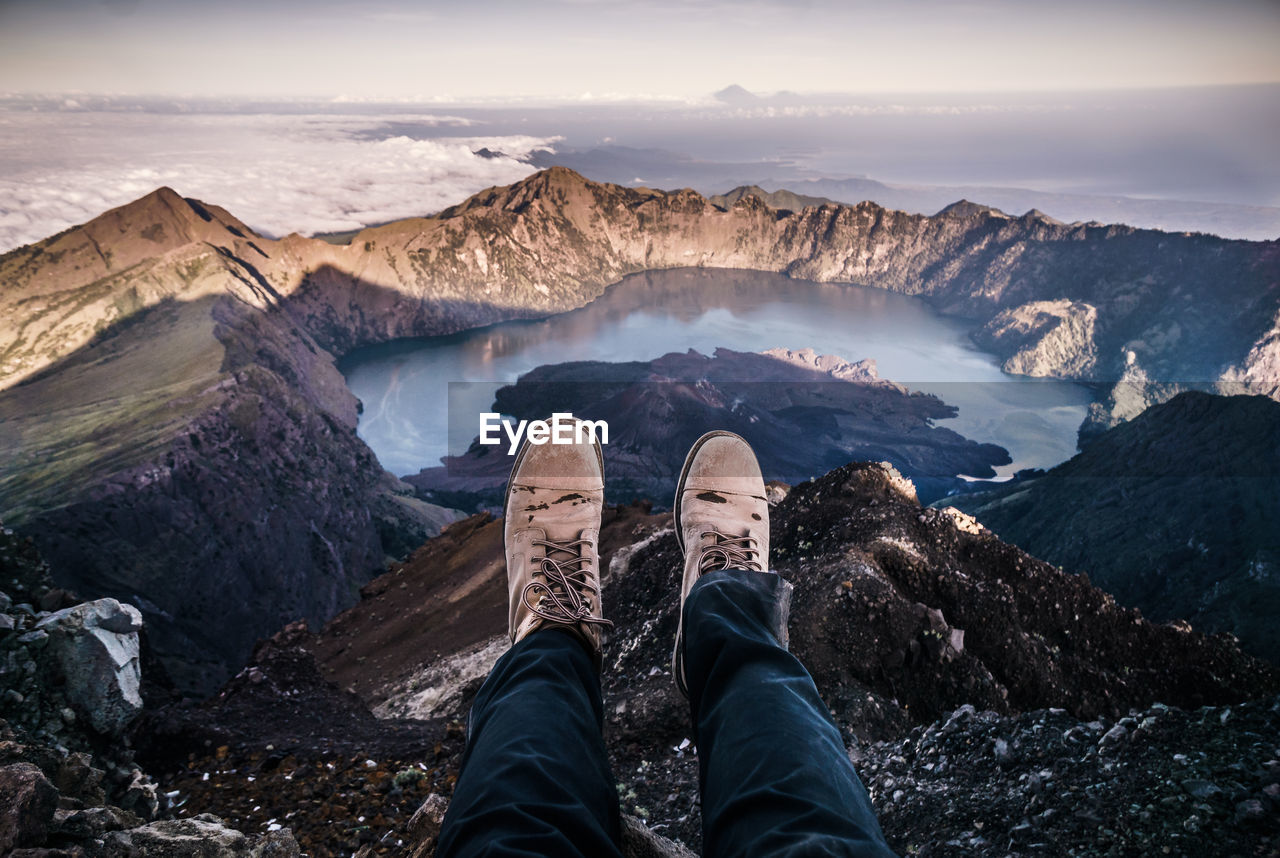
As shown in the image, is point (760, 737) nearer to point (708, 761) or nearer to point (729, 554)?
point (708, 761)

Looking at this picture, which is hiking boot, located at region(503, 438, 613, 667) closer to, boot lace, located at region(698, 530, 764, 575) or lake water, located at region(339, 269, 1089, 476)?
boot lace, located at region(698, 530, 764, 575)

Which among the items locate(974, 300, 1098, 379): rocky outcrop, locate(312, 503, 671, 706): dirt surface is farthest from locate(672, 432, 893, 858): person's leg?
locate(974, 300, 1098, 379): rocky outcrop

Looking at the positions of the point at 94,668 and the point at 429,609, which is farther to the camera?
the point at 429,609

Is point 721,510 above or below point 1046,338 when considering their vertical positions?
above

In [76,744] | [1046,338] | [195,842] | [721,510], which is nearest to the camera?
[195,842]

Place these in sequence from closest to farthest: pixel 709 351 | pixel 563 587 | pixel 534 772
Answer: pixel 534 772 → pixel 563 587 → pixel 709 351

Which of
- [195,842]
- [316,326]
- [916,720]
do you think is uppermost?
[195,842]

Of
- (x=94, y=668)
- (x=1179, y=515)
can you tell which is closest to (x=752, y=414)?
(x=1179, y=515)
